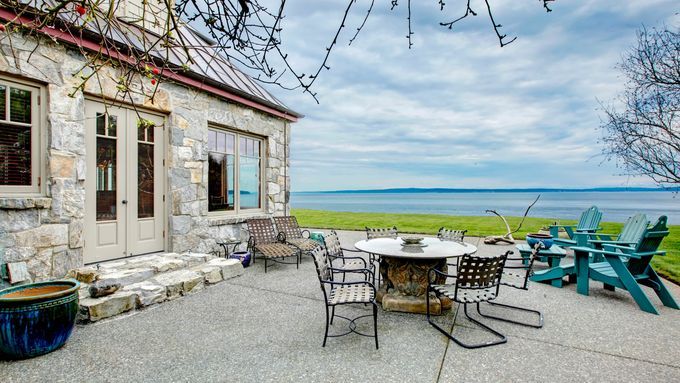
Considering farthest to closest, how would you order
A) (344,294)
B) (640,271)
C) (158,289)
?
(640,271) → (158,289) → (344,294)

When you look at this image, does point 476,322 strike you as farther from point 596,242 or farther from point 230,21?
point 230,21

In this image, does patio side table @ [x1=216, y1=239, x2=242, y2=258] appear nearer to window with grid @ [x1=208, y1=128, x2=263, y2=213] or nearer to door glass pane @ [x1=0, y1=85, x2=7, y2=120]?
window with grid @ [x1=208, y1=128, x2=263, y2=213]

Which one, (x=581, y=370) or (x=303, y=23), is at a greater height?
(x=303, y=23)

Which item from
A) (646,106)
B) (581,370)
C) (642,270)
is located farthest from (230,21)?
(646,106)

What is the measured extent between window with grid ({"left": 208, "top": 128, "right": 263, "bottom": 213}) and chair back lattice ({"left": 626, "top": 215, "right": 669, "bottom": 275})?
22.9ft

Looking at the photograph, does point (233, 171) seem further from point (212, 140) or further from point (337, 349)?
point (337, 349)

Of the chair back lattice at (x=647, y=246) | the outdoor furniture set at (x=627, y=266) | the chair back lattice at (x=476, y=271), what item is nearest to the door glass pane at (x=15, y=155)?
the chair back lattice at (x=476, y=271)

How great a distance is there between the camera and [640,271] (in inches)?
172

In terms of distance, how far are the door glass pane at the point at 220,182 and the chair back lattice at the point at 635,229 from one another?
738cm

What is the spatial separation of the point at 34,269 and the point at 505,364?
542 centimetres

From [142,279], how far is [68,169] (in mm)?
1784

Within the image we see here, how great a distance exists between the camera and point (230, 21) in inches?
77.2

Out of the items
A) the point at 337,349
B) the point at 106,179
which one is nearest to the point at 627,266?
the point at 337,349

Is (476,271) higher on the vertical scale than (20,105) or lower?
lower
